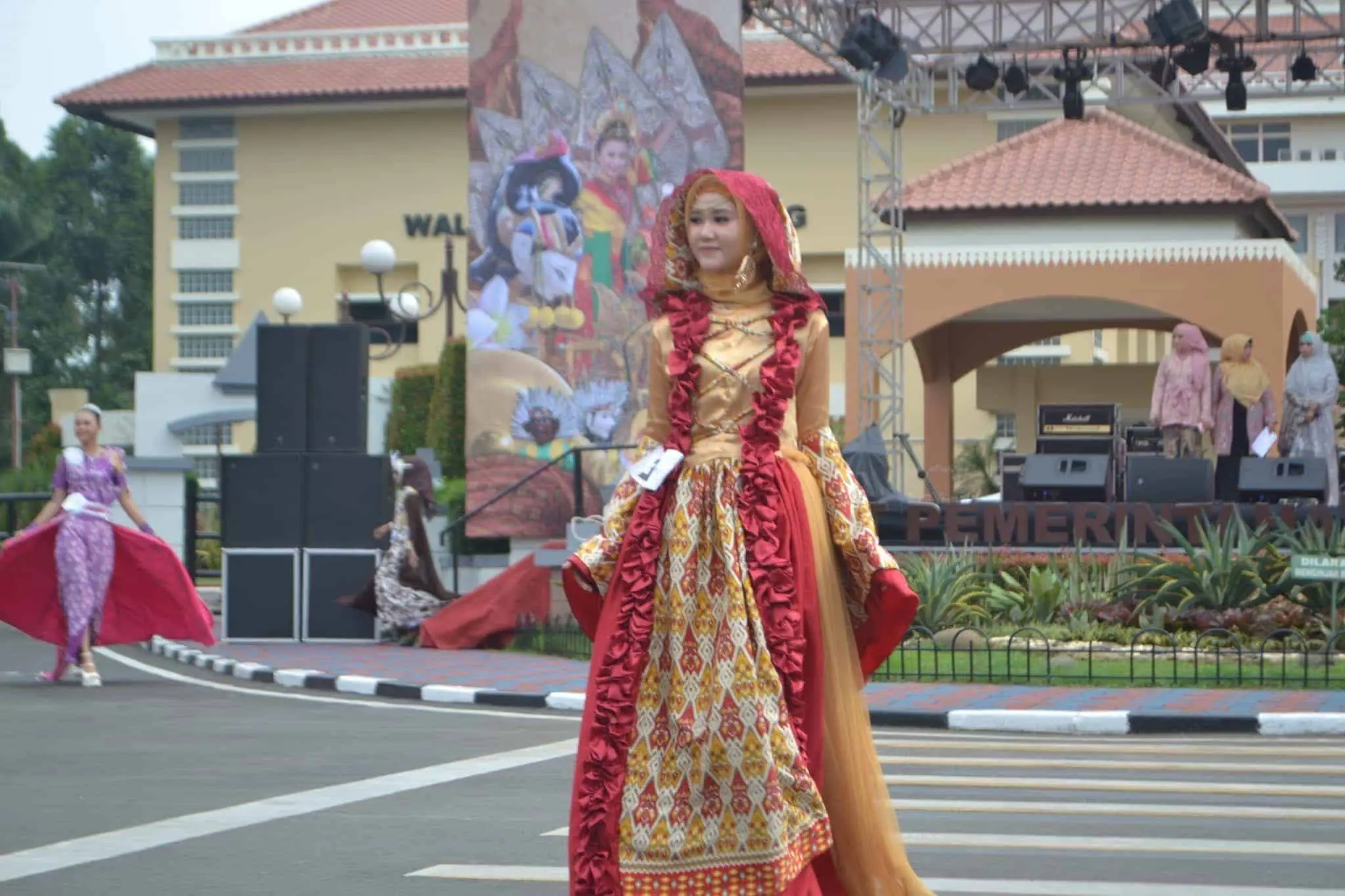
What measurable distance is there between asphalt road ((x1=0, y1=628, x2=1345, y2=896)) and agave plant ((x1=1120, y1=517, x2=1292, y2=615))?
4.57 m

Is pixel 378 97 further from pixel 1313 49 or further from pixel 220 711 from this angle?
pixel 220 711

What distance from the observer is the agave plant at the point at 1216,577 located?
1564 cm

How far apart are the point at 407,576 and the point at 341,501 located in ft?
3.01

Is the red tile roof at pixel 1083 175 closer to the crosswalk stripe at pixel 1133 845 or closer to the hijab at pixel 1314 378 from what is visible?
the hijab at pixel 1314 378

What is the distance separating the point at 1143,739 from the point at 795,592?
631 cm

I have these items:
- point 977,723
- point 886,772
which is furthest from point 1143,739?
point 886,772

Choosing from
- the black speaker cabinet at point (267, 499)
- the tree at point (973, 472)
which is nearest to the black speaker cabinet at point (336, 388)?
the black speaker cabinet at point (267, 499)

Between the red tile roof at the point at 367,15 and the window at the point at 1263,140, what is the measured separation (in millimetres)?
23980

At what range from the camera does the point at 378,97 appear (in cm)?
5053

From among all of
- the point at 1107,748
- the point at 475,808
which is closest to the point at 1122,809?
the point at 475,808

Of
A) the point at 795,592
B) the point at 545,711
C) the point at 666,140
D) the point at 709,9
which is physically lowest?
the point at 545,711

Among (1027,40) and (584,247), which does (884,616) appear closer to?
(584,247)

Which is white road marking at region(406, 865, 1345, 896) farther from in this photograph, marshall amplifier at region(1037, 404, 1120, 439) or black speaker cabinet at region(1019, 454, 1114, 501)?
marshall amplifier at region(1037, 404, 1120, 439)

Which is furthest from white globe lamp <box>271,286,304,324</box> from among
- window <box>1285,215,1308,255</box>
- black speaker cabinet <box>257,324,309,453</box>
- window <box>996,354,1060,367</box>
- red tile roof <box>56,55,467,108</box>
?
window <box>1285,215,1308,255</box>
